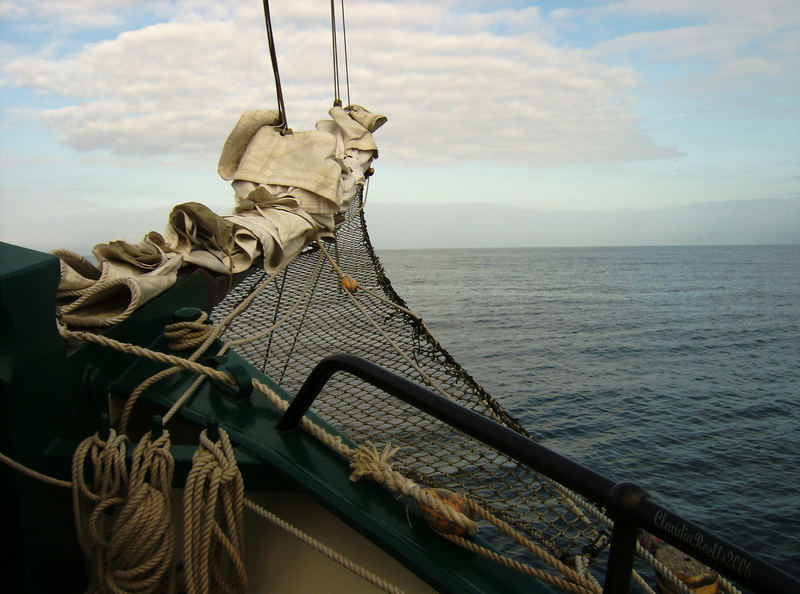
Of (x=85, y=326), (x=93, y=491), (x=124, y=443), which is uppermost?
(x=85, y=326)

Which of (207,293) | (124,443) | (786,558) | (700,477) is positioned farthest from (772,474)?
(124,443)

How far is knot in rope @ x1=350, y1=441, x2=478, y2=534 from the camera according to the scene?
129 cm

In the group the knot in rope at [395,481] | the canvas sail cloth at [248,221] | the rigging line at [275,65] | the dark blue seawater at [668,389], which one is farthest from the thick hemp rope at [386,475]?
the dark blue seawater at [668,389]

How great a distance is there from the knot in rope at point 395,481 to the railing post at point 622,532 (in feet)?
1.43

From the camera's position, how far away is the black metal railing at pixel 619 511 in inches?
30.0

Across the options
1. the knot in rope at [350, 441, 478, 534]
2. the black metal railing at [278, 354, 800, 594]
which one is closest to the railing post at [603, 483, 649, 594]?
the black metal railing at [278, 354, 800, 594]

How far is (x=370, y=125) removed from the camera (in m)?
4.68

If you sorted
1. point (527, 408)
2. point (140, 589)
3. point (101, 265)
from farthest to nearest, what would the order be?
point (527, 408), point (101, 265), point (140, 589)

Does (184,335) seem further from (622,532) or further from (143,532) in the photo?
(622,532)

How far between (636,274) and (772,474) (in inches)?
2071

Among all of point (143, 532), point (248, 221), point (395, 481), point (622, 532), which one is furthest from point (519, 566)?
point (248, 221)

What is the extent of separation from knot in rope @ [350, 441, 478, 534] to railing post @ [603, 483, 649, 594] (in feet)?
1.43

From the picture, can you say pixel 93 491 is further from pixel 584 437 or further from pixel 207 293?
pixel 584 437

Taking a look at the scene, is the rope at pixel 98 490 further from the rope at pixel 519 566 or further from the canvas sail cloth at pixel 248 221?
the rope at pixel 519 566
